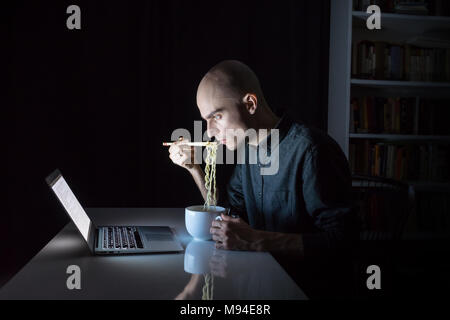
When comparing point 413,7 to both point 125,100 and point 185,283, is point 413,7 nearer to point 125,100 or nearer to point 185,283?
point 125,100

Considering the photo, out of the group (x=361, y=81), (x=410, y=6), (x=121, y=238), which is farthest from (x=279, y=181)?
(x=410, y=6)

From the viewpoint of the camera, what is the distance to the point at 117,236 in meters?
1.23

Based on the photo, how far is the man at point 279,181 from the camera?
115 cm

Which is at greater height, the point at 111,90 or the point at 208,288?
the point at 111,90

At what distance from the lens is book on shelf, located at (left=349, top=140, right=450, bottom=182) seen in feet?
9.05

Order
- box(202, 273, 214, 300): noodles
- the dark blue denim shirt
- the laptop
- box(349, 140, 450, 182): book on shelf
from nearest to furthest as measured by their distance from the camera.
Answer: box(202, 273, 214, 300): noodles
the laptop
the dark blue denim shirt
box(349, 140, 450, 182): book on shelf

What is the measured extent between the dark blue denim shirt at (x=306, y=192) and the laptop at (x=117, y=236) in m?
0.40

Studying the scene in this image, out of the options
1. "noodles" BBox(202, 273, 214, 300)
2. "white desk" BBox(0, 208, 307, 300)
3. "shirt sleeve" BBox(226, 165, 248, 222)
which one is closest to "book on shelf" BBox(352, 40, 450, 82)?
"shirt sleeve" BBox(226, 165, 248, 222)

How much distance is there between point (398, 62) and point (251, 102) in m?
1.71

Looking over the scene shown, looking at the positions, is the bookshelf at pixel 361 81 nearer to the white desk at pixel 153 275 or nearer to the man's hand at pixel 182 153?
the man's hand at pixel 182 153

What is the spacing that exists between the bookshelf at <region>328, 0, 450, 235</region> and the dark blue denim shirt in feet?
4.24

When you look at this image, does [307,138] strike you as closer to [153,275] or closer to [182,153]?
[182,153]

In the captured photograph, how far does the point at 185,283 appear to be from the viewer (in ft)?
2.81

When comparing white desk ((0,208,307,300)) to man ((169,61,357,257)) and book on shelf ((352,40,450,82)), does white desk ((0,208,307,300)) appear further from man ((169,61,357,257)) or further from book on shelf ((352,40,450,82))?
book on shelf ((352,40,450,82))
